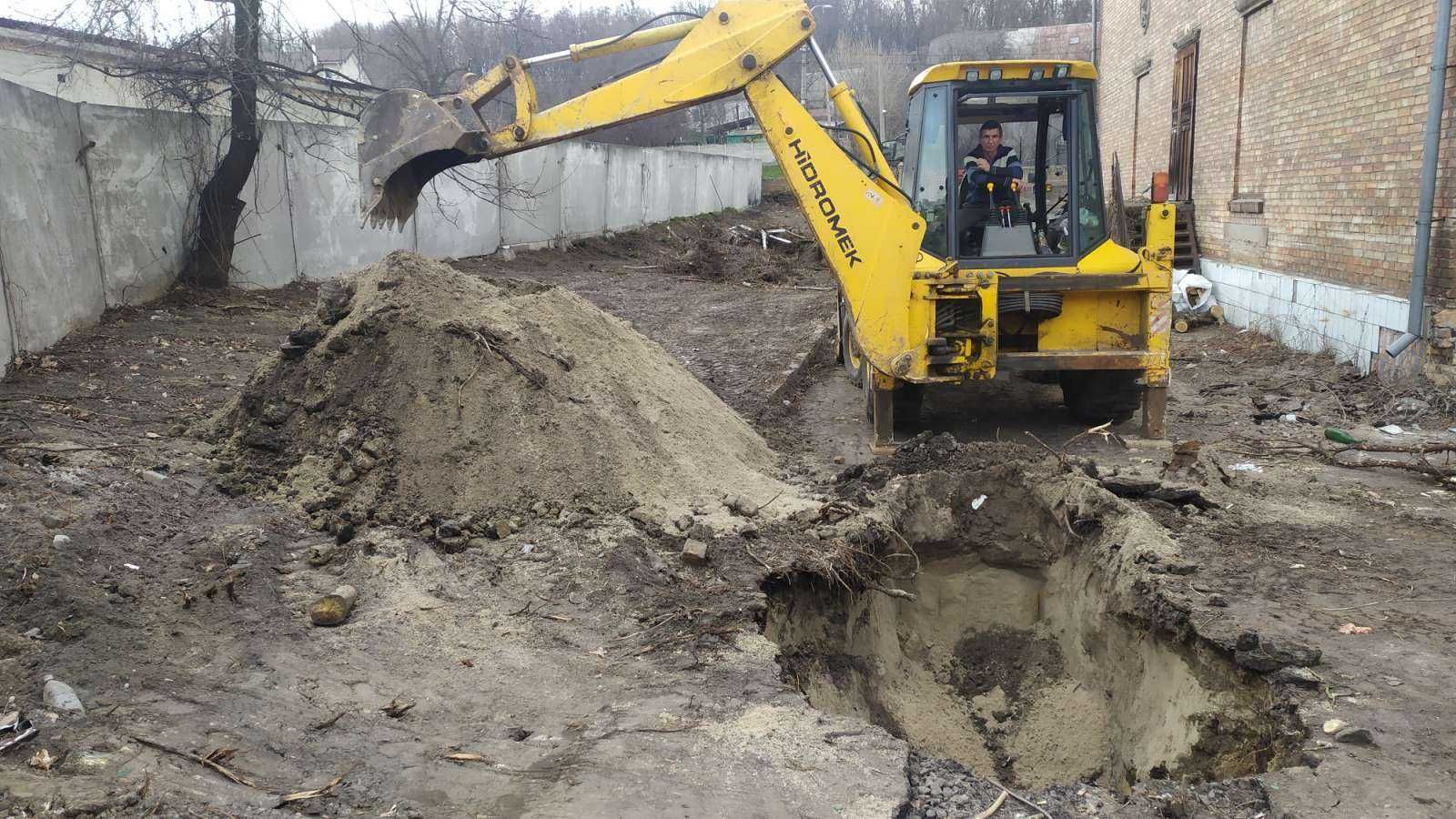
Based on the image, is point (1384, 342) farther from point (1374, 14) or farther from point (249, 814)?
point (249, 814)

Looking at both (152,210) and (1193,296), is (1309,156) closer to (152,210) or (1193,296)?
(1193,296)

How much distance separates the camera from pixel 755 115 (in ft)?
22.8

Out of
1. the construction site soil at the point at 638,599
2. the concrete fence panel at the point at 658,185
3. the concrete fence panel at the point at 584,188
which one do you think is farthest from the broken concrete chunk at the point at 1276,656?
the concrete fence panel at the point at 658,185

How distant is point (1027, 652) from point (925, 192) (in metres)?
3.60

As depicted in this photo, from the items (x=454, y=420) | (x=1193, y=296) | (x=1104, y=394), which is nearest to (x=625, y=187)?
(x=1193, y=296)

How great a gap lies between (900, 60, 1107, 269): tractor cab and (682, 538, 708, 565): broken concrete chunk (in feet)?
11.5

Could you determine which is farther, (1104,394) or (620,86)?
(1104,394)

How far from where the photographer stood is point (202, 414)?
22.7 ft

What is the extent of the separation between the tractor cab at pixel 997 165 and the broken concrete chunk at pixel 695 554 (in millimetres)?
3500

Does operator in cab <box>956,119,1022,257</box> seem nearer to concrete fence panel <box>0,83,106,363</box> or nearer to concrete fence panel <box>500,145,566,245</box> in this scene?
concrete fence panel <box>0,83,106,363</box>

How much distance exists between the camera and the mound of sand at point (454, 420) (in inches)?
217

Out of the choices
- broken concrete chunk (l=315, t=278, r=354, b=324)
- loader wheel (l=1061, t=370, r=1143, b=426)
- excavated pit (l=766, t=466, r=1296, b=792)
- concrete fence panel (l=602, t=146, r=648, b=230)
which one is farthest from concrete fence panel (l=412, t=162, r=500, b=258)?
excavated pit (l=766, t=466, r=1296, b=792)

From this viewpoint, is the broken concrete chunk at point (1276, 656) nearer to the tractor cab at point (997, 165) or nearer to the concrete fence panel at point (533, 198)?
the tractor cab at point (997, 165)

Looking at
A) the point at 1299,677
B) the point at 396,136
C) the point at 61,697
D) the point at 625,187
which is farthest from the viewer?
the point at 625,187
